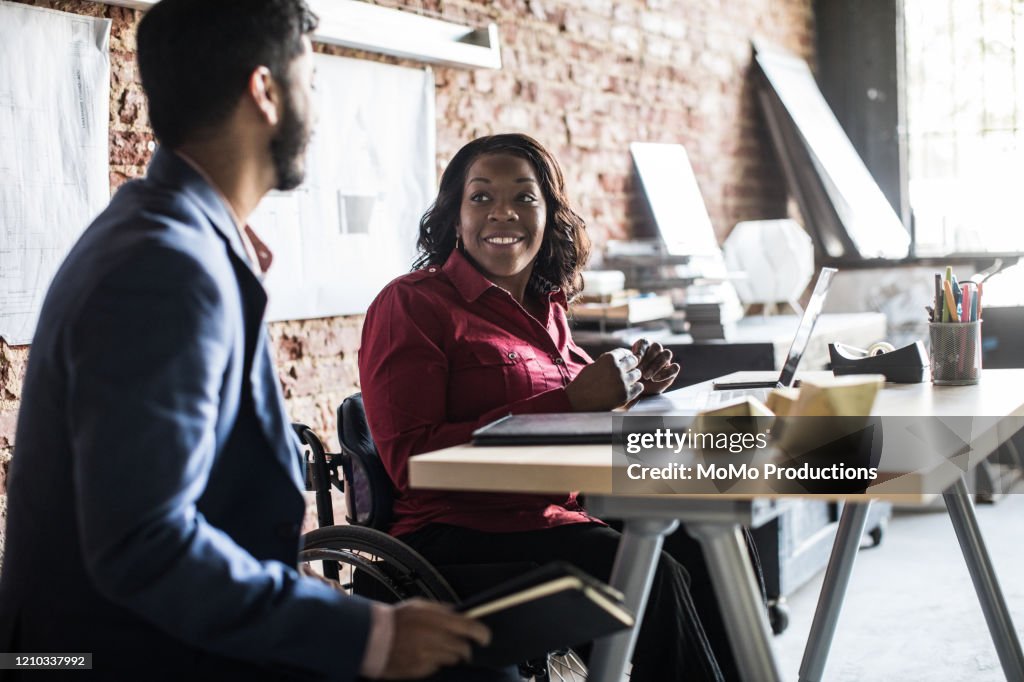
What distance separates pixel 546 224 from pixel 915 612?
1.91 m

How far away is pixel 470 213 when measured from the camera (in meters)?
2.46

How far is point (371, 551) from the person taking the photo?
190 cm

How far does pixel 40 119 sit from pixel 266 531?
1495 millimetres

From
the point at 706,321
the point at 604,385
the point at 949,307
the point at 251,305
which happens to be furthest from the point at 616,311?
the point at 251,305

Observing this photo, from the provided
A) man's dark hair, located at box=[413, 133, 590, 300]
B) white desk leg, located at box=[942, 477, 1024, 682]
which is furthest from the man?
white desk leg, located at box=[942, 477, 1024, 682]

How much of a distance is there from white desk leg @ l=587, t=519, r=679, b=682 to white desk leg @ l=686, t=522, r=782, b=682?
58 mm

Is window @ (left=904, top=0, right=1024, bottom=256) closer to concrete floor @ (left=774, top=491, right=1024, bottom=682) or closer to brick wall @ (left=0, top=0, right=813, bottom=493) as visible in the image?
brick wall @ (left=0, top=0, right=813, bottom=493)

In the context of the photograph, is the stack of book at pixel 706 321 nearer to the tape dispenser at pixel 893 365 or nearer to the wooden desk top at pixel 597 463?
the tape dispenser at pixel 893 365

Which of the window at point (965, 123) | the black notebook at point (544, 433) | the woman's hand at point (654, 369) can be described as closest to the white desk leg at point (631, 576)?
the black notebook at point (544, 433)

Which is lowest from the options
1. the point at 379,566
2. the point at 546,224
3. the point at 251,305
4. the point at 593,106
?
the point at 379,566

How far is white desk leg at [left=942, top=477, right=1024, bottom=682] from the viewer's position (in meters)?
2.34

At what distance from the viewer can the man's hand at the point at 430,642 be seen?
3.88 feet

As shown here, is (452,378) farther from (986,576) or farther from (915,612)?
(915,612)

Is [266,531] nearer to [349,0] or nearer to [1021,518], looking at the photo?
[349,0]
